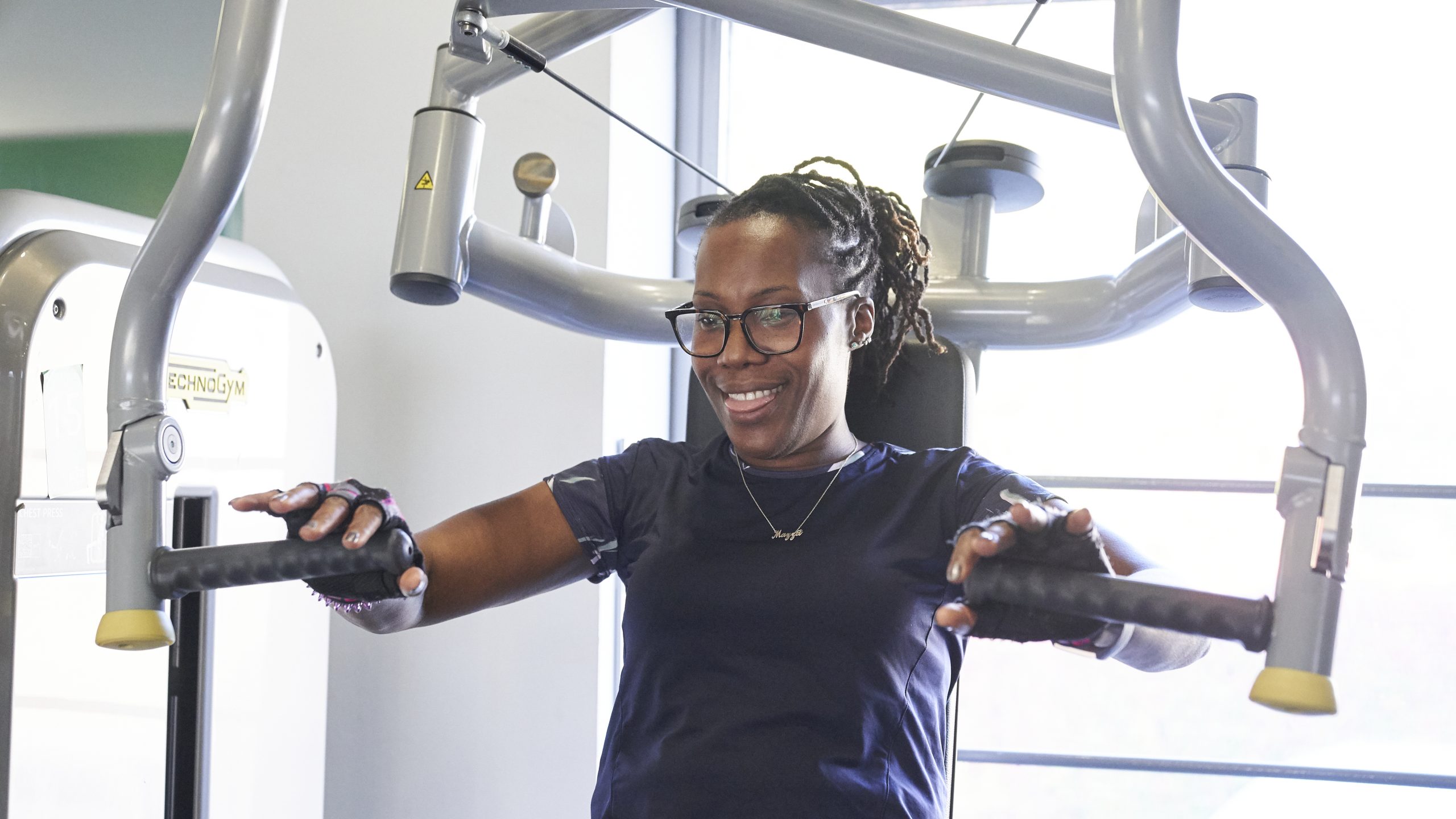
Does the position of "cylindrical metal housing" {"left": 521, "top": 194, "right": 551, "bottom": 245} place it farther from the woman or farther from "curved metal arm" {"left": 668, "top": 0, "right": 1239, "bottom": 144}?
"curved metal arm" {"left": 668, "top": 0, "right": 1239, "bottom": 144}

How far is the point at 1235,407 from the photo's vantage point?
87.7 inches

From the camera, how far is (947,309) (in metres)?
1.36

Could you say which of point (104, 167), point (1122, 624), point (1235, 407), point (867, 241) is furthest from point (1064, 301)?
point (104, 167)

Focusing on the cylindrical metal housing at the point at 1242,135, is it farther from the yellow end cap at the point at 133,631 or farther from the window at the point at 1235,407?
the window at the point at 1235,407

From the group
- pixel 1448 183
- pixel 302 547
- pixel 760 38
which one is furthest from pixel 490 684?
pixel 1448 183

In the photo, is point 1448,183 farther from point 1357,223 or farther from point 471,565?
point 471,565

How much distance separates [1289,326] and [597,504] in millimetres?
784

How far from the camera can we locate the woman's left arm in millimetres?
616

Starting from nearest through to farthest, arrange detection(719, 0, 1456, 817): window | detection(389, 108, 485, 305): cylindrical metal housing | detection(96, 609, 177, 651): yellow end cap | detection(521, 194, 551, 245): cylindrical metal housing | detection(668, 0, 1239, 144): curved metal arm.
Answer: detection(96, 609, 177, 651): yellow end cap < detection(668, 0, 1239, 144): curved metal arm < detection(389, 108, 485, 305): cylindrical metal housing < detection(521, 194, 551, 245): cylindrical metal housing < detection(719, 0, 1456, 817): window

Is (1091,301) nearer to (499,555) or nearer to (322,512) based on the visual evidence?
(499,555)

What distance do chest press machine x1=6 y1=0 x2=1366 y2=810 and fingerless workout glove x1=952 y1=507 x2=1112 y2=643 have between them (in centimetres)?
2

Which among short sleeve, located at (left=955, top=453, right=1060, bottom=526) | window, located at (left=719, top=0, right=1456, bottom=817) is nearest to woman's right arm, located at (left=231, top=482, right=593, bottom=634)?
short sleeve, located at (left=955, top=453, right=1060, bottom=526)

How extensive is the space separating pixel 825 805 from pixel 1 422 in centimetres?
93

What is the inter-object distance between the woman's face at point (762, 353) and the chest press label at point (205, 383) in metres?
0.67
